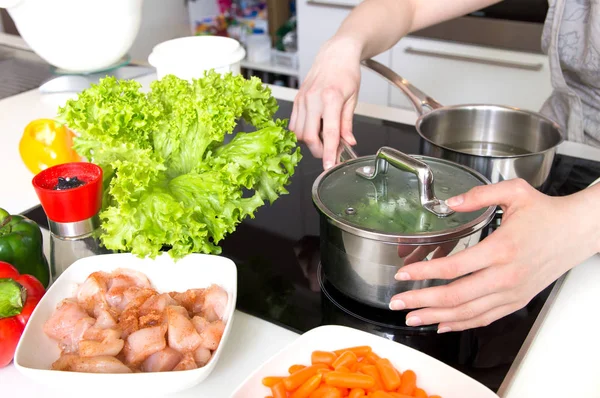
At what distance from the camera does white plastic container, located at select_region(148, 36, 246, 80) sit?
4.81 ft

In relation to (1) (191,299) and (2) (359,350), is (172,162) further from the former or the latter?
(2) (359,350)

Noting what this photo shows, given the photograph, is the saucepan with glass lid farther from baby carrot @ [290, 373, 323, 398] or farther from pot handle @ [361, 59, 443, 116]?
pot handle @ [361, 59, 443, 116]

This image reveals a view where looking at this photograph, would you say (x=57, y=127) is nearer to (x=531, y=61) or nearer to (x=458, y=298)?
(x=458, y=298)

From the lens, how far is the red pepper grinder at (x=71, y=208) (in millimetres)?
905

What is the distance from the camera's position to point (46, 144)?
1.29m

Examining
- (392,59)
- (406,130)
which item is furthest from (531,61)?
(406,130)

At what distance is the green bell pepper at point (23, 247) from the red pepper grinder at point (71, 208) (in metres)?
0.02

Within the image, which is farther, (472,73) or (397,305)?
(472,73)

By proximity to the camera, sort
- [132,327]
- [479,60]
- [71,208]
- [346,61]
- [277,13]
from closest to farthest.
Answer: [132,327] → [71,208] → [346,61] → [479,60] → [277,13]

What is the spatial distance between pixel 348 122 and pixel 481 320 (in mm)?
481

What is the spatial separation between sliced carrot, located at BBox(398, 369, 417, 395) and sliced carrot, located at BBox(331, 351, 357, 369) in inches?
2.4

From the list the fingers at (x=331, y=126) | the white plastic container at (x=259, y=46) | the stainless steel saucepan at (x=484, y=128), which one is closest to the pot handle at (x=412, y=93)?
the stainless steel saucepan at (x=484, y=128)

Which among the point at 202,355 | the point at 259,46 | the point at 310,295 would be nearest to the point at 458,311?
the point at 310,295

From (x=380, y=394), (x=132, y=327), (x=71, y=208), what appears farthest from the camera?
(x=71, y=208)
